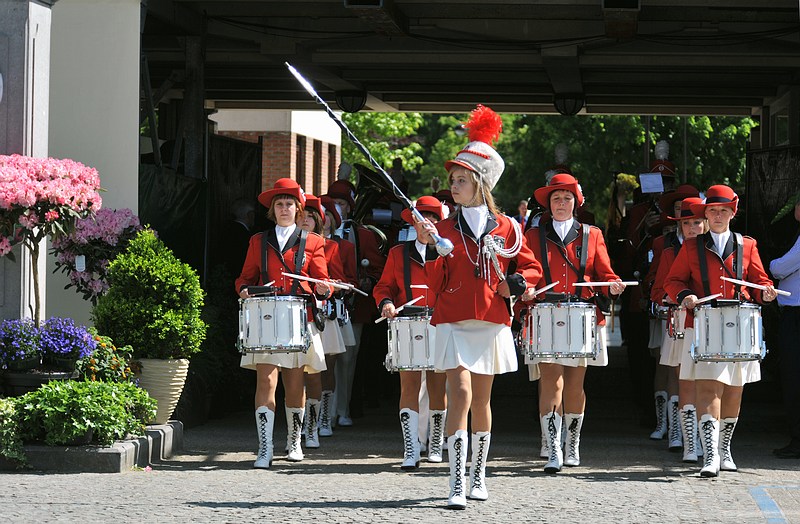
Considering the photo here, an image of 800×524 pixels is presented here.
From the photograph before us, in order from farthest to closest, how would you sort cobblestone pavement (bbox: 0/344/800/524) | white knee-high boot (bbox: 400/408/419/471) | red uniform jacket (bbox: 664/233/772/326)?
white knee-high boot (bbox: 400/408/419/471), red uniform jacket (bbox: 664/233/772/326), cobblestone pavement (bbox: 0/344/800/524)

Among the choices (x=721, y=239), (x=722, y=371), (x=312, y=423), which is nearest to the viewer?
(x=722, y=371)

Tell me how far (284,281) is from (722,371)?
3.25m

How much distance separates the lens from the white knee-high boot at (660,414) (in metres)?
13.6

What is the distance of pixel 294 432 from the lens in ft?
38.4

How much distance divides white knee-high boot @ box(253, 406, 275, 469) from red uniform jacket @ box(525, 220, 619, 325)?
86.5 inches

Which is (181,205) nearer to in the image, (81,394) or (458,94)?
(81,394)

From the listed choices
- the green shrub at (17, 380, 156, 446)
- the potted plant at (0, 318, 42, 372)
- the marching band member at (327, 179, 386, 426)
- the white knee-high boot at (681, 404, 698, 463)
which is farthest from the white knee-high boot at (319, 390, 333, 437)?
the white knee-high boot at (681, 404, 698, 463)

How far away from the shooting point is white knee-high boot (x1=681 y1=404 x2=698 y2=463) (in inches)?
461

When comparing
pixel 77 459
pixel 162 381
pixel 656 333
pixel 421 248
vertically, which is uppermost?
pixel 421 248

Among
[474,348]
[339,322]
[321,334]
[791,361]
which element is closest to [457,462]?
[474,348]

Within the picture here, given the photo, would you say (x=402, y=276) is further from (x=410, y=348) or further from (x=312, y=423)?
(x=312, y=423)

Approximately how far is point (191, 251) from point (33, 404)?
4.91 m

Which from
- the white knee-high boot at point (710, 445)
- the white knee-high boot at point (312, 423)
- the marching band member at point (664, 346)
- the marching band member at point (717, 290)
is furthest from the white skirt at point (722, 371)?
the white knee-high boot at point (312, 423)

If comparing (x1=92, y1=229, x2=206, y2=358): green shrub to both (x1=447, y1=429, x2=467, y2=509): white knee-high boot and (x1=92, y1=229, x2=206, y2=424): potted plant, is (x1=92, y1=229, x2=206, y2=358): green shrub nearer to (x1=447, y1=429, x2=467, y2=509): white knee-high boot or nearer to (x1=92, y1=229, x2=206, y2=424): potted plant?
(x1=92, y1=229, x2=206, y2=424): potted plant
